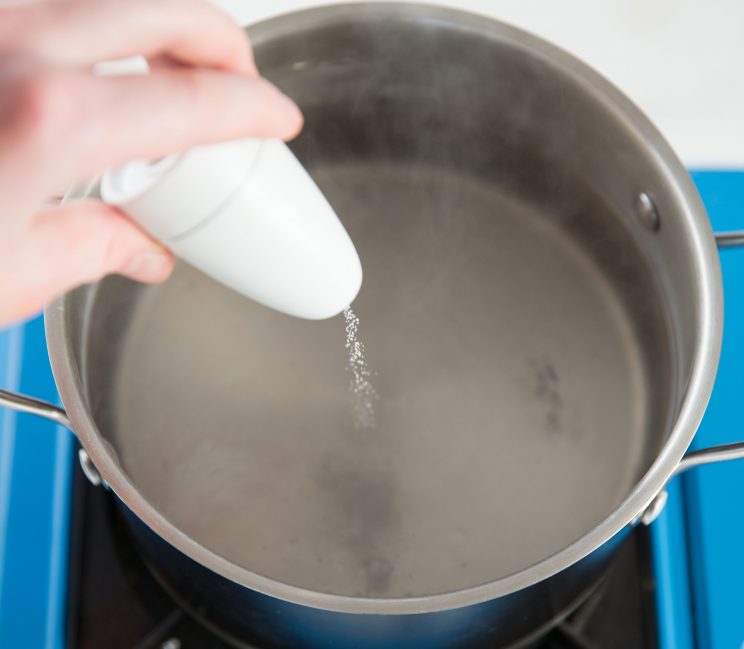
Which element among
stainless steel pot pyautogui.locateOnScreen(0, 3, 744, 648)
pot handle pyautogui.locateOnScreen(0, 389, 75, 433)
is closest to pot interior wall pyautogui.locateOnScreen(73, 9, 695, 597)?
stainless steel pot pyautogui.locateOnScreen(0, 3, 744, 648)

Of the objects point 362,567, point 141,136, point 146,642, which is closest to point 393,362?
point 362,567

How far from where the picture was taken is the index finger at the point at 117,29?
0.36 m

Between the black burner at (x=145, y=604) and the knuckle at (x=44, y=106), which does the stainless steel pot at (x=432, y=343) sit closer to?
the black burner at (x=145, y=604)

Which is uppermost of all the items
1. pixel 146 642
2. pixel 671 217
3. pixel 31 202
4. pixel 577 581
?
pixel 31 202

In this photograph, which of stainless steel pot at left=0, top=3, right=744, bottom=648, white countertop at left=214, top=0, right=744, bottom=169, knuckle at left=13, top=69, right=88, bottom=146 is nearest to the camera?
knuckle at left=13, top=69, right=88, bottom=146

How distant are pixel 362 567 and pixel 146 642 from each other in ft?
0.51

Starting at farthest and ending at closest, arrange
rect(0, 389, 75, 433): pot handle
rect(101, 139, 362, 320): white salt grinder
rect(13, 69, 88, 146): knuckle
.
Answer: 1. rect(0, 389, 75, 433): pot handle
2. rect(101, 139, 362, 320): white salt grinder
3. rect(13, 69, 88, 146): knuckle

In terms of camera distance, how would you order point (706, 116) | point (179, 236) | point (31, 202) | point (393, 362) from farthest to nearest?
point (706, 116) < point (393, 362) < point (179, 236) < point (31, 202)

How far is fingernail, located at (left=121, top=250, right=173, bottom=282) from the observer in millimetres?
459

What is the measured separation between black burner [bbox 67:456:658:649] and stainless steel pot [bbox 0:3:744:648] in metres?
0.04

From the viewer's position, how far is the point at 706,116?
2.89 feet

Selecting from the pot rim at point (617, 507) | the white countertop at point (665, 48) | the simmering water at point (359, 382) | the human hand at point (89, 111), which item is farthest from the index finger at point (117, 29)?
the white countertop at point (665, 48)

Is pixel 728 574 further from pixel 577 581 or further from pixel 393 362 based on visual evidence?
pixel 393 362

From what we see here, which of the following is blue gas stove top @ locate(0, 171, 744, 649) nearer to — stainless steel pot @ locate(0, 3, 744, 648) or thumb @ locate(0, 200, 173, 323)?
stainless steel pot @ locate(0, 3, 744, 648)
